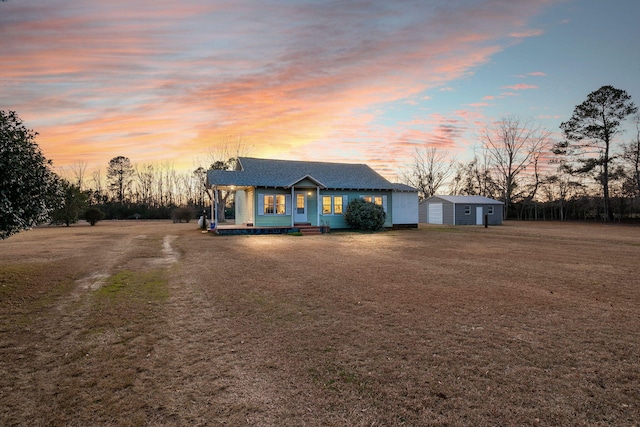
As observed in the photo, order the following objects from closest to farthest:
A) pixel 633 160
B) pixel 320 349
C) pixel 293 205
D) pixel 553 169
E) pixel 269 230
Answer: pixel 320 349, pixel 269 230, pixel 293 205, pixel 633 160, pixel 553 169

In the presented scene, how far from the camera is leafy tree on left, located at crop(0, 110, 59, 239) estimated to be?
286 inches

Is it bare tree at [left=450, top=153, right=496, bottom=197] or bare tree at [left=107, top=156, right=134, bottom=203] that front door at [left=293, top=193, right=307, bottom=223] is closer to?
bare tree at [left=450, top=153, right=496, bottom=197]

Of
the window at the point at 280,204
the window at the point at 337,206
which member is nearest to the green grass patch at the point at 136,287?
the window at the point at 280,204

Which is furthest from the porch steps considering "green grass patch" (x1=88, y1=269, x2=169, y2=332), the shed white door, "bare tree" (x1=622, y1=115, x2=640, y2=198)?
"bare tree" (x1=622, y1=115, x2=640, y2=198)

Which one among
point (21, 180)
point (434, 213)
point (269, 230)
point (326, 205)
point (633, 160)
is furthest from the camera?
point (434, 213)

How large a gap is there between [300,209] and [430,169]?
3421 cm

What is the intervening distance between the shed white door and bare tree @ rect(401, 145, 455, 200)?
12030mm

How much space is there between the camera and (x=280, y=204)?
22797 mm

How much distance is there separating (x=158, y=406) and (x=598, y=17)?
21.4m

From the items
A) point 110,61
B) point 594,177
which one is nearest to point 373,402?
point 110,61

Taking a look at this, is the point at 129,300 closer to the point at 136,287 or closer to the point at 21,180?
the point at 136,287

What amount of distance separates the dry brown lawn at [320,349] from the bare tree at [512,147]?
Answer: 43.0 meters

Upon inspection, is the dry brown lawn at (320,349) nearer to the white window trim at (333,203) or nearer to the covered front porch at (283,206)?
the covered front porch at (283,206)

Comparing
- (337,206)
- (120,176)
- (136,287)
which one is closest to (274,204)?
(337,206)
